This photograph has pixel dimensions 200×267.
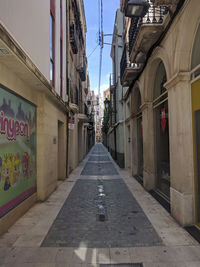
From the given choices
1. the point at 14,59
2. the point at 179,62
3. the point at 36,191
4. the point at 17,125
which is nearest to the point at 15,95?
the point at 17,125

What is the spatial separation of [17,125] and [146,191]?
5.43m

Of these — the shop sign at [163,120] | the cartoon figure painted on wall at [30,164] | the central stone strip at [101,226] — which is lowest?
the central stone strip at [101,226]

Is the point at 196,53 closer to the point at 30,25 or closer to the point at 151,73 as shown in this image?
the point at 151,73

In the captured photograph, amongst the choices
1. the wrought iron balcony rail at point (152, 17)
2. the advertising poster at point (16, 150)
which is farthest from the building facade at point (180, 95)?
the advertising poster at point (16, 150)

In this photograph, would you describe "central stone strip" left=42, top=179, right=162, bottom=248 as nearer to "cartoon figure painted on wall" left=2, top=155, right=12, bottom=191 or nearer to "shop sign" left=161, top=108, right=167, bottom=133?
"cartoon figure painted on wall" left=2, top=155, right=12, bottom=191

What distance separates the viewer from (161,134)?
7094 mm

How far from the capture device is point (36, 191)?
6.66 m

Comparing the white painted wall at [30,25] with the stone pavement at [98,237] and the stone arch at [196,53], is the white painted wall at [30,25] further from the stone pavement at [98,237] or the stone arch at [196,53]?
the stone pavement at [98,237]

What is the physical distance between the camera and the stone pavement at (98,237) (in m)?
3.28

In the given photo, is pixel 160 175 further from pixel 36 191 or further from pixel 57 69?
pixel 57 69

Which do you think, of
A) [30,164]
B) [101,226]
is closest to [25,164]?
[30,164]

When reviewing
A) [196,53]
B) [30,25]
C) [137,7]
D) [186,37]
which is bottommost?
[196,53]

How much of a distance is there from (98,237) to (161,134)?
14.0ft

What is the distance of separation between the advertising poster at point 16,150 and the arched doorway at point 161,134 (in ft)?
13.9
